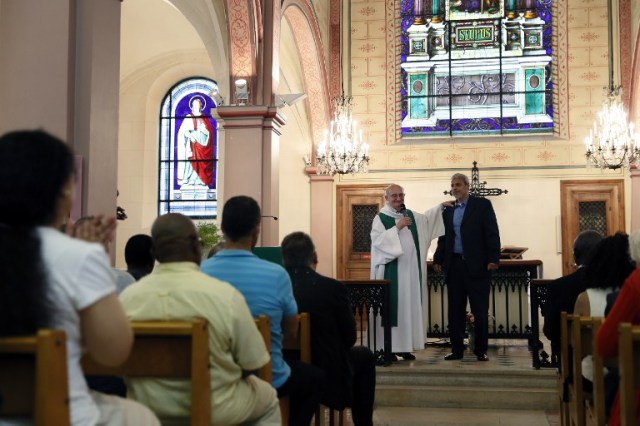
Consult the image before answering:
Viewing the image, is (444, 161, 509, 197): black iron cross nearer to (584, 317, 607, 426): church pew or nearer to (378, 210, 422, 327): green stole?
(378, 210, 422, 327): green stole

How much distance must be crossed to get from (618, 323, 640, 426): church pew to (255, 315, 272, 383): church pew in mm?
1246

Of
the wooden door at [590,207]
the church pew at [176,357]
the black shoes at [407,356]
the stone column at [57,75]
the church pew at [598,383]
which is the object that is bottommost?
the black shoes at [407,356]

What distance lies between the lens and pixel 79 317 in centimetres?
183

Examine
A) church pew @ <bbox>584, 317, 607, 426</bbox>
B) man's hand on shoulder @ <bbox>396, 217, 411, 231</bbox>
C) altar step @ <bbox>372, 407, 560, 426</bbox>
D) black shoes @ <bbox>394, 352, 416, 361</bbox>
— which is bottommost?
altar step @ <bbox>372, 407, 560, 426</bbox>

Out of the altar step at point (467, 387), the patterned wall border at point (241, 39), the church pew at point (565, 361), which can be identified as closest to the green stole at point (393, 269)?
the altar step at point (467, 387)

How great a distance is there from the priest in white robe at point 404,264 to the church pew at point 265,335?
4.08m

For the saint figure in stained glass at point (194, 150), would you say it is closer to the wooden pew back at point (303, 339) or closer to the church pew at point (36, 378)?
the wooden pew back at point (303, 339)

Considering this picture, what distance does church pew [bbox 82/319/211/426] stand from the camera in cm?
232

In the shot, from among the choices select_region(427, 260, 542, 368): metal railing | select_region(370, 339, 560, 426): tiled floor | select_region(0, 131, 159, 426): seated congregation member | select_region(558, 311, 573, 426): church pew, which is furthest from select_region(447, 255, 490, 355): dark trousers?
select_region(0, 131, 159, 426): seated congregation member

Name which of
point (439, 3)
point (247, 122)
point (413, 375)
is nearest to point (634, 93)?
point (439, 3)

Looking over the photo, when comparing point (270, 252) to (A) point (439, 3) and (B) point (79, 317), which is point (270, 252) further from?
(A) point (439, 3)

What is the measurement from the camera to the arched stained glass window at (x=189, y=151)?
1511 cm

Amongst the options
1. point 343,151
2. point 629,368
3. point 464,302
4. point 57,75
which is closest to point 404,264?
point 464,302

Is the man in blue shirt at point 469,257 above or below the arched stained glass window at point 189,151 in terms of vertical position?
below
